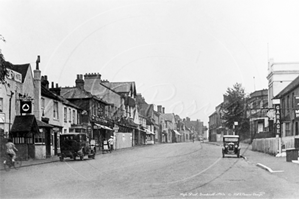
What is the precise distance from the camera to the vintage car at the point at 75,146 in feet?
77.2

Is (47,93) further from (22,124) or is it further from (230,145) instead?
(230,145)

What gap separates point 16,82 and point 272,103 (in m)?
13.2

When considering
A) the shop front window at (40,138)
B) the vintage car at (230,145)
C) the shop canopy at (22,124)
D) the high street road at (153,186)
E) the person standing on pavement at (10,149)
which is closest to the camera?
the high street road at (153,186)

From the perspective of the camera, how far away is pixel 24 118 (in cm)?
1839

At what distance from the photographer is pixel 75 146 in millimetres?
24219

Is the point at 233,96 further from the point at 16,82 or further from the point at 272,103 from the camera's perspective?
the point at 16,82

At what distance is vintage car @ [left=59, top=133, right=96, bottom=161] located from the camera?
23.5 m

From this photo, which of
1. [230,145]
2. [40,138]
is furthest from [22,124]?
[230,145]

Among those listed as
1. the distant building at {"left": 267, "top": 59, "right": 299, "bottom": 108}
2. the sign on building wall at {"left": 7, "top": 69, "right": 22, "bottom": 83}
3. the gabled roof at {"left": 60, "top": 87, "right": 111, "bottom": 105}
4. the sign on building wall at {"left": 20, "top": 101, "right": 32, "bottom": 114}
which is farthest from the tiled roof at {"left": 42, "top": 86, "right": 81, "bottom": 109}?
the distant building at {"left": 267, "top": 59, "right": 299, "bottom": 108}

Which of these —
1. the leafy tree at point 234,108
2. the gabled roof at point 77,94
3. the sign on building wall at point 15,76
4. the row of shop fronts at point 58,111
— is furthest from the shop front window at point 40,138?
the leafy tree at point 234,108

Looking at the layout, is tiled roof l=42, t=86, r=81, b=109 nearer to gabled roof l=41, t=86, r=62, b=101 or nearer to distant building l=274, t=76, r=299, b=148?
gabled roof l=41, t=86, r=62, b=101

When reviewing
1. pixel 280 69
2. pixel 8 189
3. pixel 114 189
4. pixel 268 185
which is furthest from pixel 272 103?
pixel 8 189

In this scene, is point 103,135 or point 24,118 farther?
point 103,135

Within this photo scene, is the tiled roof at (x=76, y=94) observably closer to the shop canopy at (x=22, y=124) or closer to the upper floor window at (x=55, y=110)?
the upper floor window at (x=55, y=110)
